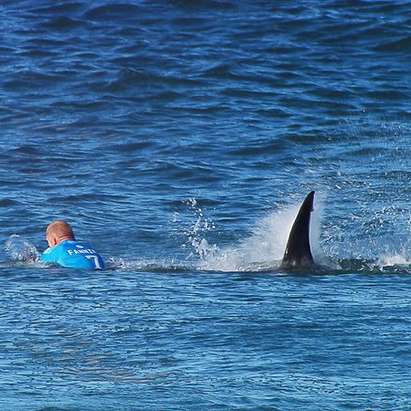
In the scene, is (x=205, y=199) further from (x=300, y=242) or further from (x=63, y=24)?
(x=63, y=24)

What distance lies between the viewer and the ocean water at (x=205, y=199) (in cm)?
899

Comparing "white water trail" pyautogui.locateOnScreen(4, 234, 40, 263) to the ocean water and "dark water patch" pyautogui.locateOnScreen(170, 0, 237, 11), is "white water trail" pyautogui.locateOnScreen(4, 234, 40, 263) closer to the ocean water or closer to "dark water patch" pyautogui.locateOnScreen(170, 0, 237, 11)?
the ocean water

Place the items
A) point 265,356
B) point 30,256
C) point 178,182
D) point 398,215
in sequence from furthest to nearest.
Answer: point 178,182, point 398,215, point 30,256, point 265,356

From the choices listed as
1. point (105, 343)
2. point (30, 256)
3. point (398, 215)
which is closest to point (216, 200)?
point (398, 215)

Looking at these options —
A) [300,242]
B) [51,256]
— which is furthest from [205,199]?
[300,242]

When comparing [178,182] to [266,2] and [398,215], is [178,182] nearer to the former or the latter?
[398,215]

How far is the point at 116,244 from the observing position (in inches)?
Answer: 608

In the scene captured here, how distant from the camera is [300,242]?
1294 cm

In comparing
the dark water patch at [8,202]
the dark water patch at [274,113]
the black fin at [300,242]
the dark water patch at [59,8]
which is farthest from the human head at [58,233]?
the dark water patch at [59,8]

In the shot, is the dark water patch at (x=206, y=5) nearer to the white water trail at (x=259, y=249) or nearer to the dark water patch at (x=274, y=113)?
the dark water patch at (x=274, y=113)

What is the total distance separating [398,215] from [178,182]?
3597 millimetres

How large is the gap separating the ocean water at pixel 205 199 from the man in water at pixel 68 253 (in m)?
0.30

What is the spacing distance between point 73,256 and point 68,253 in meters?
0.07

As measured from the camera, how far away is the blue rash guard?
13.2 m
